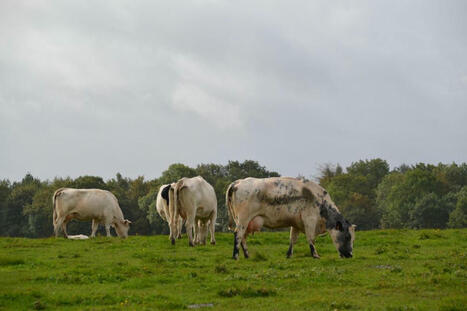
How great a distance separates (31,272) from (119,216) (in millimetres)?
19673

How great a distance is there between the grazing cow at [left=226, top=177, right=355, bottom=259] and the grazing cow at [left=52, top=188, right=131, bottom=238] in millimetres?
17237

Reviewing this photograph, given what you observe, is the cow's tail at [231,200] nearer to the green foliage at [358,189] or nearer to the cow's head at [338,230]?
the cow's head at [338,230]

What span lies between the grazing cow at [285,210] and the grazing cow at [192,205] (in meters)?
4.31

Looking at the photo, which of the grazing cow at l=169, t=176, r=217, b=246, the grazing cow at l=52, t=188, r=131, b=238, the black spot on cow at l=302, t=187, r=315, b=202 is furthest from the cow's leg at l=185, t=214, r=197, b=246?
the grazing cow at l=52, t=188, r=131, b=238

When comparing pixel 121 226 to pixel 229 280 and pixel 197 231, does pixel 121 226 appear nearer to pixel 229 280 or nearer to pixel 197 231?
pixel 197 231

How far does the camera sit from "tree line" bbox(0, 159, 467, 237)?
279 ft

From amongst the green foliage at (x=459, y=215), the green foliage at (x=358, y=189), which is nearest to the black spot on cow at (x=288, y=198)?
the green foliage at (x=459, y=215)

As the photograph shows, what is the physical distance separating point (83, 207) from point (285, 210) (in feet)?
62.8

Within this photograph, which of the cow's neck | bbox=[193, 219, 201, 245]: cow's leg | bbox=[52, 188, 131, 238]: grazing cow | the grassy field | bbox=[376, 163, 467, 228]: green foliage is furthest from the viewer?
bbox=[376, 163, 467, 228]: green foliage

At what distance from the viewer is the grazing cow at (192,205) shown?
2377cm

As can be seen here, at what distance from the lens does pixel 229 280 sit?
1411 cm

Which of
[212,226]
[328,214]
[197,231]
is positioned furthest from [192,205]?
[328,214]

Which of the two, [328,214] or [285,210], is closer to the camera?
[285,210]

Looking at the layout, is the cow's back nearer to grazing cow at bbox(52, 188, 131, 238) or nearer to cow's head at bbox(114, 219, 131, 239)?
grazing cow at bbox(52, 188, 131, 238)
